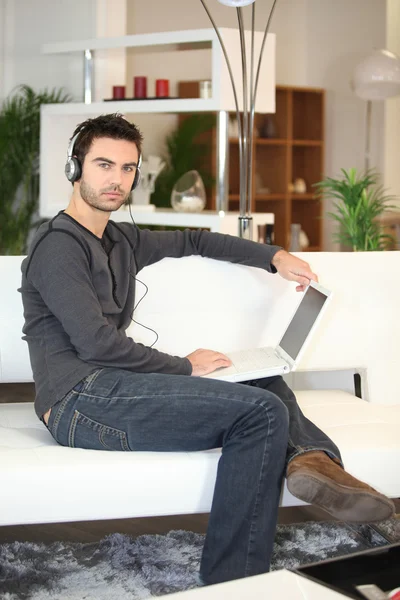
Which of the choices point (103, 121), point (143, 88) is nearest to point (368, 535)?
point (103, 121)

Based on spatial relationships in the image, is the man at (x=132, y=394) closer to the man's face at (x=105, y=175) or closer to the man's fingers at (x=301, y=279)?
the man's face at (x=105, y=175)

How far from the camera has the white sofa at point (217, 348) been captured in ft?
7.19

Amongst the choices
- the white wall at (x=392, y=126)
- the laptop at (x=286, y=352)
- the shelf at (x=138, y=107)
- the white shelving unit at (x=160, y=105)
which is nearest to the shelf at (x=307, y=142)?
the white wall at (x=392, y=126)

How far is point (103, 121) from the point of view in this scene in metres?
2.48

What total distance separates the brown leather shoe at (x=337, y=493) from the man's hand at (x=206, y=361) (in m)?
0.42

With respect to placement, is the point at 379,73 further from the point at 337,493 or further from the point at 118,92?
the point at 337,493

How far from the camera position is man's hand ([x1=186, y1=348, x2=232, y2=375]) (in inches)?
96.7

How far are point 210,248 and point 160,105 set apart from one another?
2.54m

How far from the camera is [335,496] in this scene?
2.11 meters

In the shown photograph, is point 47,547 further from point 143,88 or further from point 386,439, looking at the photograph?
point 143,88

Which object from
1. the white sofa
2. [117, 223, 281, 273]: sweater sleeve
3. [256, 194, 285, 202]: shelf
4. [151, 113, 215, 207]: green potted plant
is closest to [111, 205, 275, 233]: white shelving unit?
the white sofa

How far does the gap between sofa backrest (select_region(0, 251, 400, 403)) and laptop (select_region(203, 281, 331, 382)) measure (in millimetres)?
202

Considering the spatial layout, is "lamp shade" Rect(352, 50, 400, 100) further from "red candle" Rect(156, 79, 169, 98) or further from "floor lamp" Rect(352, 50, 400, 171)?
"red candle" Rect(156, 79, 169, 98)

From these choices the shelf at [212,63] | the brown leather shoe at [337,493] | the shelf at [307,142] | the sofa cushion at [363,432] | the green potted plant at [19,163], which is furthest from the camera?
the shelf at [307,142]
